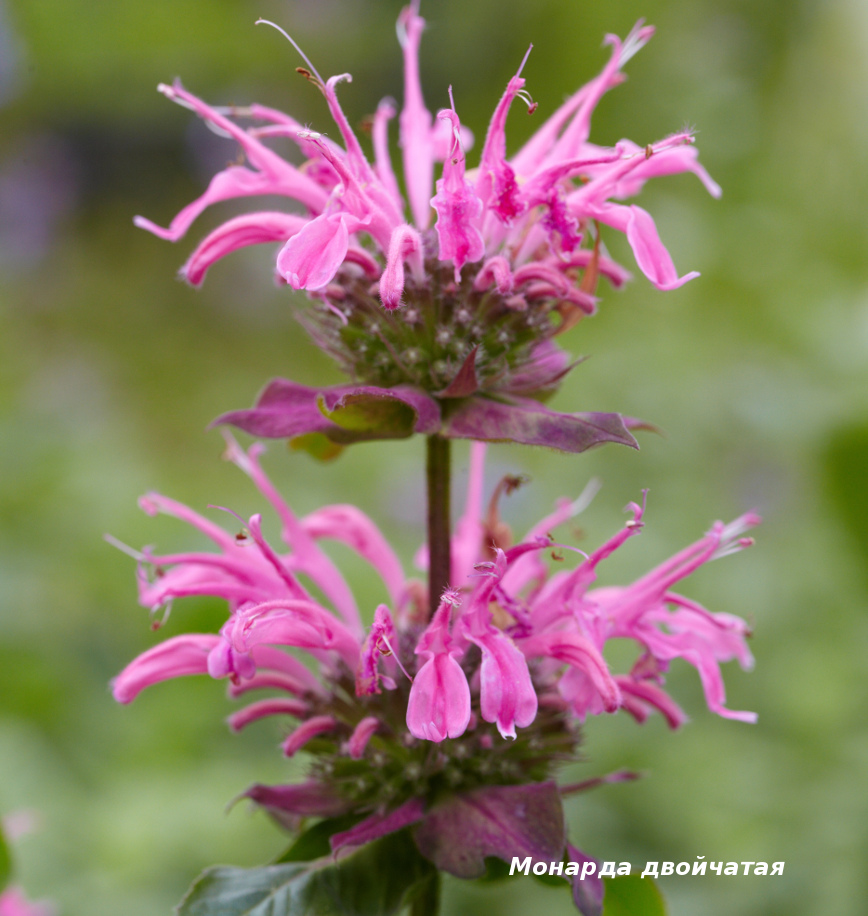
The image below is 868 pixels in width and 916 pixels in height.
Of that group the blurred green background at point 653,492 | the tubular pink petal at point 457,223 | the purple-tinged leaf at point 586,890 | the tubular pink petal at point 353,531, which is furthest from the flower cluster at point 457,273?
the blurred green background at point 653,492

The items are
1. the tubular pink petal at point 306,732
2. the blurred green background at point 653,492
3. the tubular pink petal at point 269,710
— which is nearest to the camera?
the tubular pink petal at point 306,732

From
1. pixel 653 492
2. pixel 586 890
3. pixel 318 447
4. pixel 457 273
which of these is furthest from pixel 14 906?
pixel 653 492

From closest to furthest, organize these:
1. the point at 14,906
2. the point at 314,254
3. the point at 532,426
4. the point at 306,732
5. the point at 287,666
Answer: the point at 314,254 → the point at 532,426 → the point at 306,732 → the point at 287,666 → the point at 14,906

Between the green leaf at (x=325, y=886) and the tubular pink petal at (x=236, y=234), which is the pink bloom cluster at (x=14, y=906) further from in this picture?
the tubular pink petal at (x=236, y=234)

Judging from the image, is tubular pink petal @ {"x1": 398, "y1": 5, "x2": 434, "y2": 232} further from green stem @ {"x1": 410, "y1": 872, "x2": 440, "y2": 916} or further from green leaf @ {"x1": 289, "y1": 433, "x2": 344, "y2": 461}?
green stem @ {"x1": 410, "y1": 872, "x2": 440, "y2": 916}

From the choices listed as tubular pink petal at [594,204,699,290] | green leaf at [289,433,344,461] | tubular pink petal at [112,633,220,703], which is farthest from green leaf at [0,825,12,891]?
tubular pink petal at [594,204,699,290]

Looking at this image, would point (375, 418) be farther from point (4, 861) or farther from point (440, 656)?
point (4, 861)
